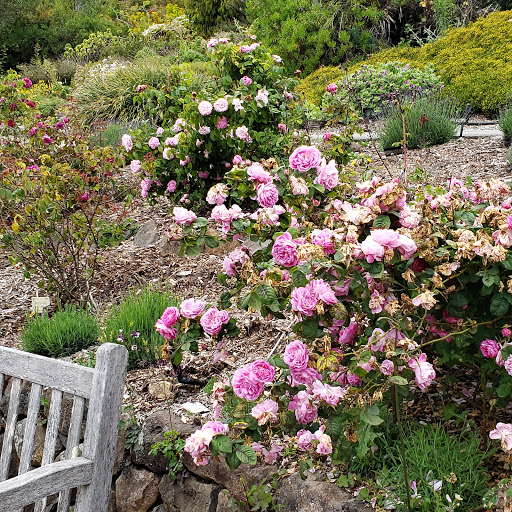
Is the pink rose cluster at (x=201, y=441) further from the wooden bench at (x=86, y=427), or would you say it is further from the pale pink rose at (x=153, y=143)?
the pale pink rose at (x=153, y=143)

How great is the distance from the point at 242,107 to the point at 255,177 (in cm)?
236

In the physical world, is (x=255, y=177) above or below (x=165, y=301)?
above

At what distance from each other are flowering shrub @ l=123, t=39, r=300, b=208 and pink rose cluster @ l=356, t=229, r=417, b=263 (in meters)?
2.80

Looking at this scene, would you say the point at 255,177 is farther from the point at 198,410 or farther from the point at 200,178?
the point at 200,178

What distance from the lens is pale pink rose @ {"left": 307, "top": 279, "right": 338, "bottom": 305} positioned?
1.76m

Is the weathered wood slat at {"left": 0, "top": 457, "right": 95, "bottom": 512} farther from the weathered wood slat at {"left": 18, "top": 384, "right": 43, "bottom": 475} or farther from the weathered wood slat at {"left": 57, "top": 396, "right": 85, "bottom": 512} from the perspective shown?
the weathered wood slat at {"left": 18, "top": 384, "right": 43, "bottom": 475}

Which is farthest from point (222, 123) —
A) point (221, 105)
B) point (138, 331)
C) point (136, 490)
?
point (136, 490)

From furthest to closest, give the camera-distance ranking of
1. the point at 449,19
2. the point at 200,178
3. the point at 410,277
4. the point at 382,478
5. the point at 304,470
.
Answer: the point at 449,19, the point at 200,178, the point at 304,470, the point at 382,478, the point at 410,277

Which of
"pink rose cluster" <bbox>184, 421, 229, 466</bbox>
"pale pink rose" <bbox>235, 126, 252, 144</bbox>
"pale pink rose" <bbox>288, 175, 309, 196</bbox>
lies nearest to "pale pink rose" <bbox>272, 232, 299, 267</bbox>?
"pale pink rose" <bbox>288, 175, 309, 196</bbox>

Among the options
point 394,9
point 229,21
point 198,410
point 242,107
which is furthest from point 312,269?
point 229,21

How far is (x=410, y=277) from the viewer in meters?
1.78

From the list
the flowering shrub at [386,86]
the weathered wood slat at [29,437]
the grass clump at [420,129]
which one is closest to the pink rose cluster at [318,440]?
the weathered wood slat at [29,437]

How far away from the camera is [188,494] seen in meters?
2.49

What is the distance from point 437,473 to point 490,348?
1.46 feet
